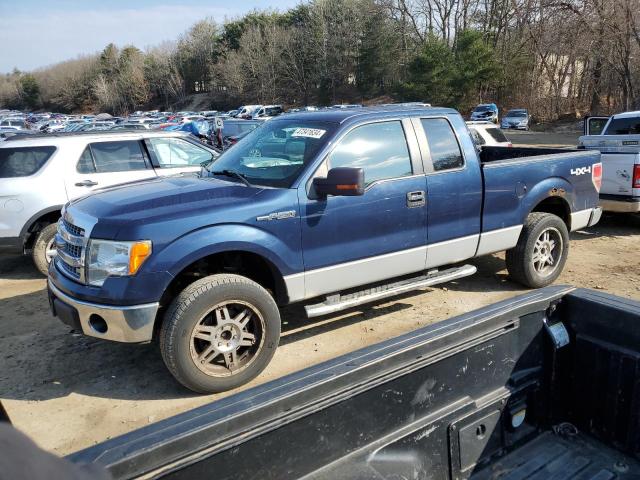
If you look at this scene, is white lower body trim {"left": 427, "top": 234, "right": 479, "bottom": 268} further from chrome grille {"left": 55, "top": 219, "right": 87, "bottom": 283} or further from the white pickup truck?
the white pickup truck

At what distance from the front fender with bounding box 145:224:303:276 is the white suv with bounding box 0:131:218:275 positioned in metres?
3.57

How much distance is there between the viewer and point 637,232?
8484 millimetres

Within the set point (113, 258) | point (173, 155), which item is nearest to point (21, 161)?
point (173, 155)

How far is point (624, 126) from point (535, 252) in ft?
17.3

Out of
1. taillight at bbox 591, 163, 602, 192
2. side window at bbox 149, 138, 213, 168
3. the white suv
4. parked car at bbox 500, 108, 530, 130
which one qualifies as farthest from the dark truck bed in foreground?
parked car at bbox 500, 108, 530, 130

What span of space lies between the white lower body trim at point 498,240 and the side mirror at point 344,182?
190 centimetres

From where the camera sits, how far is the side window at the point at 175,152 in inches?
303

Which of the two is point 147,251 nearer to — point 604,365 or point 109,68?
point 604,365

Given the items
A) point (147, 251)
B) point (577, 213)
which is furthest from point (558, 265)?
point (147, 251)

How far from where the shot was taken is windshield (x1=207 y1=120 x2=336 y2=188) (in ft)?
14.3

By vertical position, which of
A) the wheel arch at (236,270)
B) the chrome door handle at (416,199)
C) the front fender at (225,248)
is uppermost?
the chrome door handle at (416,199)

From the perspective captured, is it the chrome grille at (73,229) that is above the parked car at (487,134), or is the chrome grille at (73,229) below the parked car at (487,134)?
below

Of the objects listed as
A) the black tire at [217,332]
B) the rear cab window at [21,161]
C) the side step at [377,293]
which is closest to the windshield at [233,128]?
the rear cab window at [21,161]

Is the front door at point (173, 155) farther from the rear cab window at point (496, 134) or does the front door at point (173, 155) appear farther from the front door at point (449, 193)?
the rear cab window at point (496, 134)
